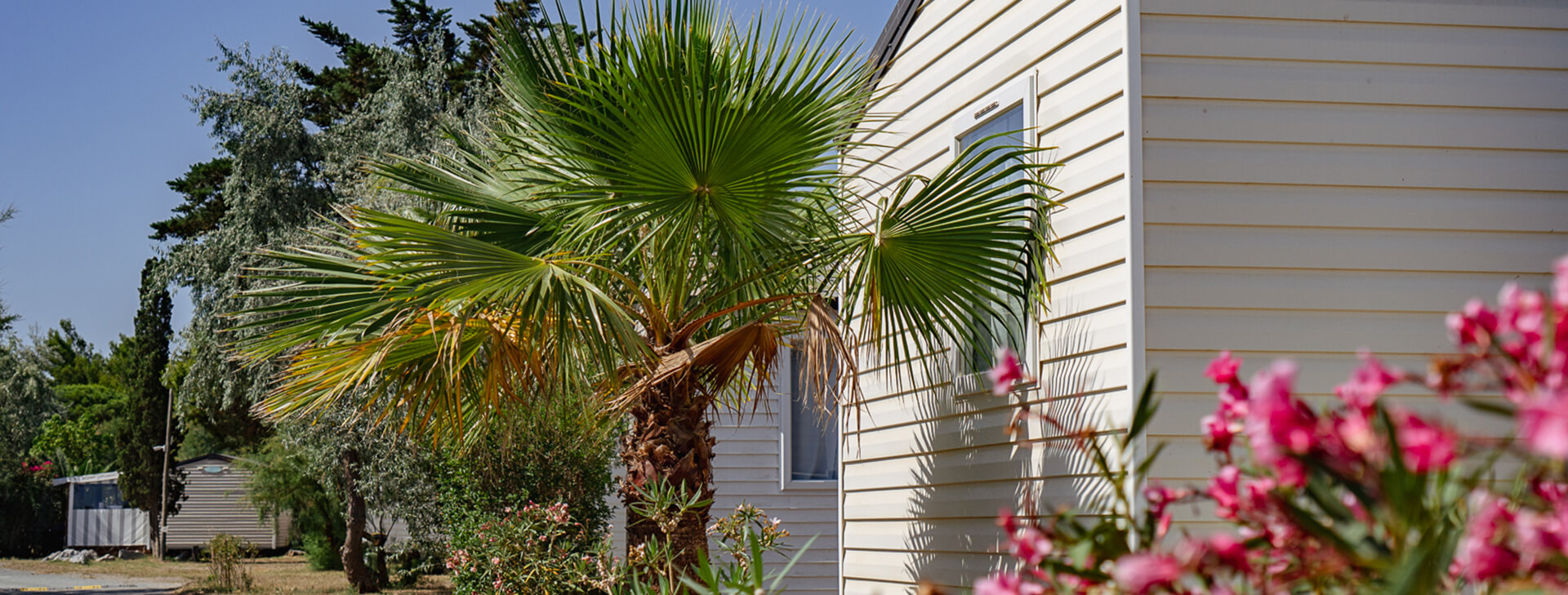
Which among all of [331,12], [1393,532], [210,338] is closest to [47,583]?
[210,338]

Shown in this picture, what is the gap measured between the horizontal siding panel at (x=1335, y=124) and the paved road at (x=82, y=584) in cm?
1974

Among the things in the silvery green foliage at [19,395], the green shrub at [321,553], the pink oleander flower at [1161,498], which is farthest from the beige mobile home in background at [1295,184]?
the silvery green foliage at [19,395]

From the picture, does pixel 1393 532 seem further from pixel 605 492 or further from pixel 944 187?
pixel 605 492

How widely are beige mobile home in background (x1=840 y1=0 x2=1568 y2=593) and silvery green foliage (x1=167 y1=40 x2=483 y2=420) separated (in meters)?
13.9

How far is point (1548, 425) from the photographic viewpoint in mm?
831

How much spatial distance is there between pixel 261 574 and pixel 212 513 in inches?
413

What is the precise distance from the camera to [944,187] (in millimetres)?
5199

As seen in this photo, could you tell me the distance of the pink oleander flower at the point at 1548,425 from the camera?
811mm

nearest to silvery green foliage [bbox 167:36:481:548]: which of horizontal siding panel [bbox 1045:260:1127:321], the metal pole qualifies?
the metal pole

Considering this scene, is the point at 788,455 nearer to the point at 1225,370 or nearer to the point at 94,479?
the point at 1225,370

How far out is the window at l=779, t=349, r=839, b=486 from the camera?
38.0 ft

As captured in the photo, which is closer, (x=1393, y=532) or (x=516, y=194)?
(x=1393, y=532)

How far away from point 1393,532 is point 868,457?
19.1ft

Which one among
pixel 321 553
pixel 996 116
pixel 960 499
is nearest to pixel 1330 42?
pixel 996 116
